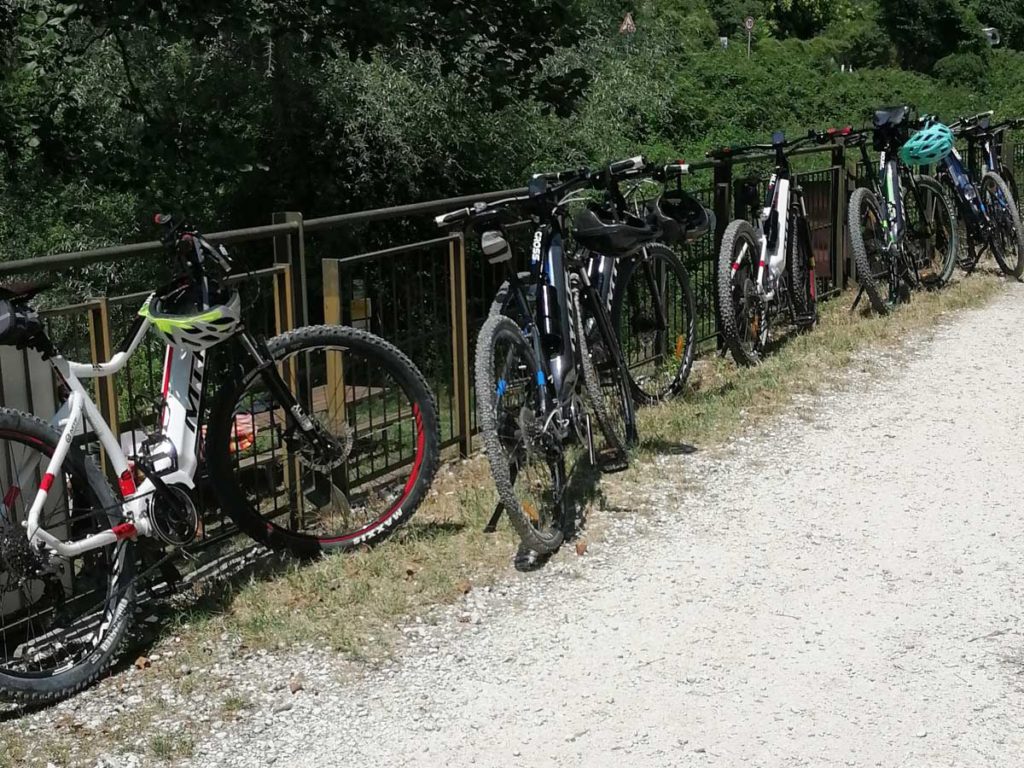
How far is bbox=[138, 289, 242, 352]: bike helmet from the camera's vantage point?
15.4 feet

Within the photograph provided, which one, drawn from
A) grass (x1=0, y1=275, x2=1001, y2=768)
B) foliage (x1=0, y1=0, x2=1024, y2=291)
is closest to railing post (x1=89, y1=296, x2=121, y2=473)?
grass (x1=0, y1=275, x2=1001, y2=768)

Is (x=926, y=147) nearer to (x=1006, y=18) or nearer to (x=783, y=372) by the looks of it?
(x=783, y=372)

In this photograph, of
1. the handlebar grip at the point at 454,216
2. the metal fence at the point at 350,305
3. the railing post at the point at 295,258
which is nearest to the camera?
the metal fence at the point at 350,305

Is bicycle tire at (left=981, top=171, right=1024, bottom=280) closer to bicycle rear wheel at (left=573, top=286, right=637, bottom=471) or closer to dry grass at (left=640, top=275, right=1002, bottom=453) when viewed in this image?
dry grass at (left=640, top=275, right=1002, bottom=453)

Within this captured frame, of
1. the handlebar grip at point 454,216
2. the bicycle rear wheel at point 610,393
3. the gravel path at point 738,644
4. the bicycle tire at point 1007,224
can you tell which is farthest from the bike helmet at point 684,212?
the bicycle tire at point 1007,224

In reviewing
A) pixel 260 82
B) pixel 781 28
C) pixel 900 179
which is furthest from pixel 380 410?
pixel 781 28

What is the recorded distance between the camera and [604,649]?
4480 mm

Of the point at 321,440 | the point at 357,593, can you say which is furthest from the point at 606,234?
the point at 357,593

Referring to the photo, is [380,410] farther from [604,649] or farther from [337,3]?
[337,3]

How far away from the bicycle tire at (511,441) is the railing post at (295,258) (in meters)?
0.84

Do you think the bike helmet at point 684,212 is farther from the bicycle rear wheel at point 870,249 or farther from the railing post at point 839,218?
the railing post at point 839,218

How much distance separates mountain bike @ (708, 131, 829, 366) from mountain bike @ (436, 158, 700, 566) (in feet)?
6.75

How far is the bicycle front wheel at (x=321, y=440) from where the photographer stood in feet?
16.6

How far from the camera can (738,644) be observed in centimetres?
446
